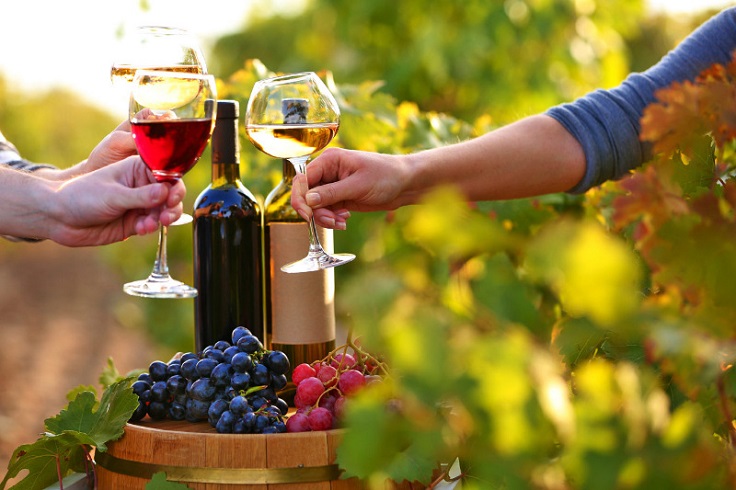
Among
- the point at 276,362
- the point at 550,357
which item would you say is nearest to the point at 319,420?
the point at 276,362

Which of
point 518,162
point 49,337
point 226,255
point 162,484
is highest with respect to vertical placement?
point 518,162

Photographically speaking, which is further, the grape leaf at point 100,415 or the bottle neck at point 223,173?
the bottle neck at point 223,173

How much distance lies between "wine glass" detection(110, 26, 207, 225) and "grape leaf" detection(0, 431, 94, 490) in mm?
616

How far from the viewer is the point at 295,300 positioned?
190 centimetres

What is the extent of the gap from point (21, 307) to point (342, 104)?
11049 millimetres

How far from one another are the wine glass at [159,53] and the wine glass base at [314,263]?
0.32 metres

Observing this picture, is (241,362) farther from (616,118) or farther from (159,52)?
(616,118)

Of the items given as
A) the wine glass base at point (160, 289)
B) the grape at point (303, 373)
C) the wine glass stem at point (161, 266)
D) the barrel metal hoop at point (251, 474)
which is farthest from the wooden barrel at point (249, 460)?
the wine glass stem at point (161, 266)

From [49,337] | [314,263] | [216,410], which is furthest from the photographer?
[49,337]

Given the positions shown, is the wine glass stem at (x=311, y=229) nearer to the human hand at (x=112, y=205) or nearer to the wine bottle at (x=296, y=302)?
the wine bottle at (x=296, y=302)

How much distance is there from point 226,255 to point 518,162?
0.90 m

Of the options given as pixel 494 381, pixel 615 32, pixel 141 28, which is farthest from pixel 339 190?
pixel 615 32

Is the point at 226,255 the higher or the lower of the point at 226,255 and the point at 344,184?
the lower

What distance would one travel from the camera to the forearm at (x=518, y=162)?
7.78 ft
